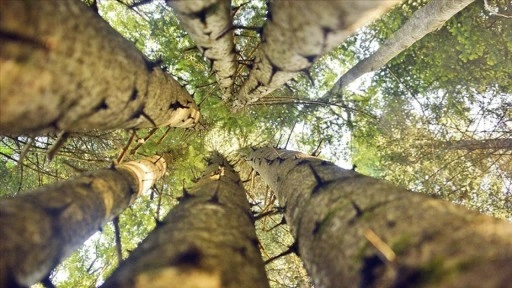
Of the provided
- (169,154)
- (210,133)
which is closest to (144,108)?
(169,154)

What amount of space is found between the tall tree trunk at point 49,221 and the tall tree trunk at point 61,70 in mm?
500

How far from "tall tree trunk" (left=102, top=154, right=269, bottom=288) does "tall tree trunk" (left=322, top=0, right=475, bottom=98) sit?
15.9ft

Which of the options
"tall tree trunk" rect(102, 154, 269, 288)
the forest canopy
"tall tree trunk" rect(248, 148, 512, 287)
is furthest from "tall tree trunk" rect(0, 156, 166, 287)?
the forest canopy

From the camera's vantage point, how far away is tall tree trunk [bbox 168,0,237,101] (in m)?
2.78

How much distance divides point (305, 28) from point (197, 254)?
4.39 ft

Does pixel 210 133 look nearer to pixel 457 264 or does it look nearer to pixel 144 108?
pixel 144 108

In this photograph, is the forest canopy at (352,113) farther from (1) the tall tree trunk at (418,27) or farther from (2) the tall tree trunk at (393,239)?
(2) the tall tree trunk at (393,239)

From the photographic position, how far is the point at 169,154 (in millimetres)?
7301

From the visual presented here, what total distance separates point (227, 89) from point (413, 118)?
15.8 ft

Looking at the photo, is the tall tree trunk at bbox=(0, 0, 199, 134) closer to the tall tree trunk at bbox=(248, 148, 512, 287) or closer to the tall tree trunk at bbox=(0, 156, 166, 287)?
the tall tree trunk at bbox=(0, 156, 166, 287)

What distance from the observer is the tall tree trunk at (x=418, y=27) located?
578 cm

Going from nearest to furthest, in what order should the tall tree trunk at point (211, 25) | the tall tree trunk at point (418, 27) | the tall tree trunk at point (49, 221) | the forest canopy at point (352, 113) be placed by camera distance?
the tall tree trunk at point (49, 221), the tall tree trunk at point (211, 25), the tall tree trunk at point (418, 27), the forest canopy at point (352, 113)

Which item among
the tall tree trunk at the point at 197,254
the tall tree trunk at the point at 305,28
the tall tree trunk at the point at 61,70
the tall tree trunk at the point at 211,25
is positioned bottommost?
the tall tree trunk at the point at 197,254

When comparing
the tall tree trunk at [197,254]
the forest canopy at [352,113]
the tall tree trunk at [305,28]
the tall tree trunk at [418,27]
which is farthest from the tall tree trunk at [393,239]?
the tall tree trunk at [418,27]
